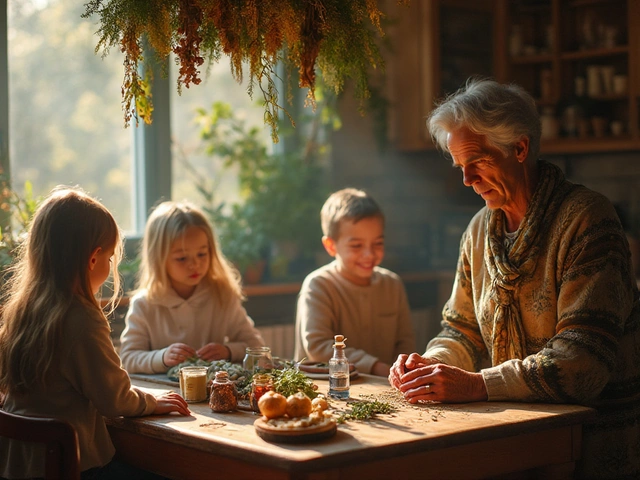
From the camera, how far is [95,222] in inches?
79.2

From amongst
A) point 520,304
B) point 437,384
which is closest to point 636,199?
point 520,304

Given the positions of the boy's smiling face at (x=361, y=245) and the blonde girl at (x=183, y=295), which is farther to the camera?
the boy's smiling face at (x=361, y=245)

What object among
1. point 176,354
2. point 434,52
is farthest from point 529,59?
point 176,354

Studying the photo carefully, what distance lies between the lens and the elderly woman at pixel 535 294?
2000mm

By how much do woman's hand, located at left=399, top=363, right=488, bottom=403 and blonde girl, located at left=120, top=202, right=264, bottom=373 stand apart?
887 mm

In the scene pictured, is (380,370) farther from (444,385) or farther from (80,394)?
(80,394)

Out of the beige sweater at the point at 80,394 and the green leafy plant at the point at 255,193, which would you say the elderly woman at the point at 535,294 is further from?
the green leafy plant at the point at 255,193

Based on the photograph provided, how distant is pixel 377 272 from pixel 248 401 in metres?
1.21

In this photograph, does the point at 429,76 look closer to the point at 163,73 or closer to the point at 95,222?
the point at 163,73

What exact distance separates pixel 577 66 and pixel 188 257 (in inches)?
111

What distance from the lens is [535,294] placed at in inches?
85.6

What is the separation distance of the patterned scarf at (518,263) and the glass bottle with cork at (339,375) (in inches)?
16.5

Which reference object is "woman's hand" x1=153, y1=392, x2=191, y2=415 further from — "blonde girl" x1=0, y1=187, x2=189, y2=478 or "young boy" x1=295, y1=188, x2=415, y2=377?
"young boy" x1=295, y1=188, x2=415, y2=377

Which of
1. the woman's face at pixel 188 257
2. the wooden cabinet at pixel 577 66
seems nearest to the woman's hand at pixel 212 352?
the woman's face at pixel 188 257
